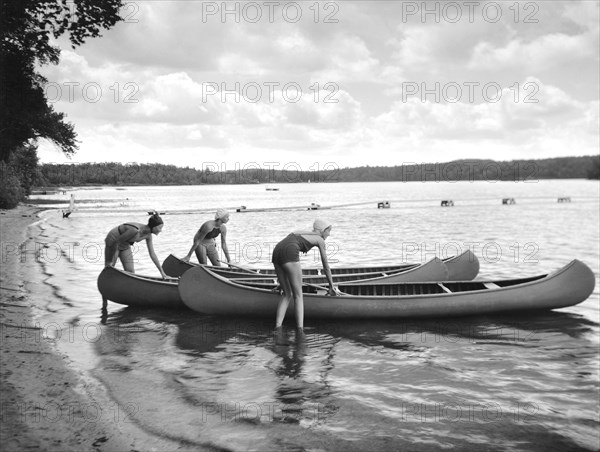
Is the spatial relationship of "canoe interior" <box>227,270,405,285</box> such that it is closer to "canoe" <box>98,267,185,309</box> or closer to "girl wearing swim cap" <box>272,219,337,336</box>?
"canoe" <box>98,267,185,309</box>

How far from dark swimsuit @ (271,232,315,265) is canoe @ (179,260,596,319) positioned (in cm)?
151

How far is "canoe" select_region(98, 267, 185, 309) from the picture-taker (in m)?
12.4

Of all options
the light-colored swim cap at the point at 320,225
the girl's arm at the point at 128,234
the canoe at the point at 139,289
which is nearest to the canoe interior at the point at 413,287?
the canoe at the point at 139,289

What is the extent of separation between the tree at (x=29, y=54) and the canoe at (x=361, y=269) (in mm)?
8301

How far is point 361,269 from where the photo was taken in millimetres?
15359

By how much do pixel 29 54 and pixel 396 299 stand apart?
17.2 m

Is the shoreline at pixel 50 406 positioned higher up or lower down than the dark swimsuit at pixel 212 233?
lower down

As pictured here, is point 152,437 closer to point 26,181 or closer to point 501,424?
point 501,424

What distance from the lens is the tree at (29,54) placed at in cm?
1683

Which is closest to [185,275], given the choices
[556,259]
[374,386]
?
[374,386]

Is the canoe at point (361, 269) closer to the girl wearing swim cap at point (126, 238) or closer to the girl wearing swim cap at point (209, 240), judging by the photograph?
the girl wearing swim cap at point (209, 240)

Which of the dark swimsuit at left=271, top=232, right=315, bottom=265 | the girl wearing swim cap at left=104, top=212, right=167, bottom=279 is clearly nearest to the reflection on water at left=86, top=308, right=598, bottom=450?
the girl wearing swim cap at left=104, top=212, right=167, bottom=279

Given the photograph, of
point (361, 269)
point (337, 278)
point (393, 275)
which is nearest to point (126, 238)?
point (337, 278)

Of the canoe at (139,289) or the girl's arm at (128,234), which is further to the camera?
the canoe at (139,289)
